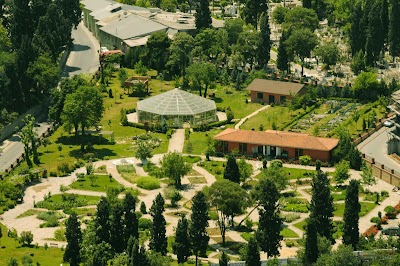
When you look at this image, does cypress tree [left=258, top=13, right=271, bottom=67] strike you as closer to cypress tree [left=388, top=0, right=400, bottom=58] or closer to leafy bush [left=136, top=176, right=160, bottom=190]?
cypress tree [left=388, top=0, right=400, bottom=58]

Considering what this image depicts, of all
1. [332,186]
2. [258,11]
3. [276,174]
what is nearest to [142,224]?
[276,174]

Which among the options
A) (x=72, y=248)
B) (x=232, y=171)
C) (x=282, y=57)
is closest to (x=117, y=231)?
(x=72, y=248)

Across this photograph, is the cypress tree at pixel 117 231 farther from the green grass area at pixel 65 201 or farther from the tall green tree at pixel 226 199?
the green grass area at pixel 65 201

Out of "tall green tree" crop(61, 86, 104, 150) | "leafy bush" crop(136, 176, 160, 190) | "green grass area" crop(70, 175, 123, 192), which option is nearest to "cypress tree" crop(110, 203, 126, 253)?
"green grass area" crop(70, 175, 123, 192)

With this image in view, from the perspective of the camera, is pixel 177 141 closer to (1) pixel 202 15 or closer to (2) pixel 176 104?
(2) pixel 176 104

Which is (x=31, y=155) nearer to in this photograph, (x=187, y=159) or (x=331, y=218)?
(x=187, y=159)

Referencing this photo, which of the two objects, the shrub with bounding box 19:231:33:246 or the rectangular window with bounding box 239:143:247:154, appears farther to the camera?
the rectangular window with bounding box 239:143:247:154
